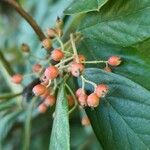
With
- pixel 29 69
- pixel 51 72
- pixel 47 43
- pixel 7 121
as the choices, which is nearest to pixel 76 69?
pixel 51 72

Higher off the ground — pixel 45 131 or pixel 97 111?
pixel 97 111

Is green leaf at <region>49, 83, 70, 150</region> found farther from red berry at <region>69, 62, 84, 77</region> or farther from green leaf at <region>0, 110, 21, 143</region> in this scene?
green leaf at <region>0, 110, 21, 143</region>

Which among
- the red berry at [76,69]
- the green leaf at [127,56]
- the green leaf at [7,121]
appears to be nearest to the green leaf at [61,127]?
the red berry at [76,69]

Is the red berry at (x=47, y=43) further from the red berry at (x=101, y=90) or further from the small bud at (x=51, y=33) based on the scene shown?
the red berry at (x=101, y=90)

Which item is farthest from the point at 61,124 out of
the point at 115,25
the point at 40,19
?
the point at 40,19

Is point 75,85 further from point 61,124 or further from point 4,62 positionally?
point 4,62

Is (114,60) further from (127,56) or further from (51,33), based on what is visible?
(51,33)
